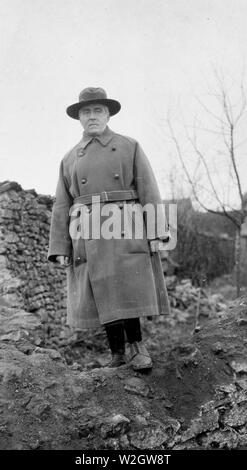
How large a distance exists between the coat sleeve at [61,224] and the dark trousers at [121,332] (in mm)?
638

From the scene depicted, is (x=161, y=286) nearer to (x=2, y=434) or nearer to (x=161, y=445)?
(x=161, y=445)

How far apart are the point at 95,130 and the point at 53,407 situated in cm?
188

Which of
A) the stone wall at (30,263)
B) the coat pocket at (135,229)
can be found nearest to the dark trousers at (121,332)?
the coat pocket at (135,229)

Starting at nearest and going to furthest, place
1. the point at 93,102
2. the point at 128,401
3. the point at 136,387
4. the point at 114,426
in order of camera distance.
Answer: the point at 114,426 < the point at 128,401 < the point at 136,387 < the point at 93,102

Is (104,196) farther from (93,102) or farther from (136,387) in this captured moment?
(136,387)

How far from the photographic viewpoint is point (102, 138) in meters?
3.47

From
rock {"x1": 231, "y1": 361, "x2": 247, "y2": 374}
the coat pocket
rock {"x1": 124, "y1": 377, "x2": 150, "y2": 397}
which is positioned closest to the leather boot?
rock {"x1": 124, "y1": 377, "x2": 150, "y2": 397}

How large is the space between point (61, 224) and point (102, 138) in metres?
0.70

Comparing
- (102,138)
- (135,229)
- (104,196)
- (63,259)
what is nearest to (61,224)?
(63,259)

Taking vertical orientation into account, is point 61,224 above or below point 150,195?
below

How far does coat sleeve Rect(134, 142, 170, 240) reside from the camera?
334 cm

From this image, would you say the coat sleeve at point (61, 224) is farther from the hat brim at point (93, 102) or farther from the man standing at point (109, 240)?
the hat brim at point (93, 102)

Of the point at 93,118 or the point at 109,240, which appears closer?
the point at 109,240

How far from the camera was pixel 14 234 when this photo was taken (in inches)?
264
